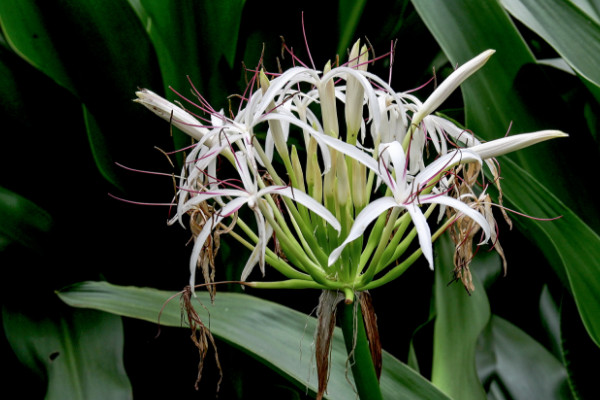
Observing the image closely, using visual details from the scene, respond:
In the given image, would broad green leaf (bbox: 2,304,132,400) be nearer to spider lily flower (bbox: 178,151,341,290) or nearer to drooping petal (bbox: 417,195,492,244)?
spider lily flower (bbox: 178,151,341,290)

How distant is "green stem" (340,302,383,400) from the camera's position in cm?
49

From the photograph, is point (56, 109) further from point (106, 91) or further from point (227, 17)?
point (227, 17)

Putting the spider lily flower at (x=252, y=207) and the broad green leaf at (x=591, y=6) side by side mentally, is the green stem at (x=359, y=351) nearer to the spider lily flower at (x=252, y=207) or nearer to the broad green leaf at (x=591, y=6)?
the spider lily flower at (x=252, y=207)

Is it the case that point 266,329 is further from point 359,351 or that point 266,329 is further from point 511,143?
point 511,143

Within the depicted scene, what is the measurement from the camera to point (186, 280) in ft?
3.56

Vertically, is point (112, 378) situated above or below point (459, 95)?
below

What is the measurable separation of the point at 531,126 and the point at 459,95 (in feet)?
0.93

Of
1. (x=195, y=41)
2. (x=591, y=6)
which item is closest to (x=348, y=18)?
(x=195, y=41)

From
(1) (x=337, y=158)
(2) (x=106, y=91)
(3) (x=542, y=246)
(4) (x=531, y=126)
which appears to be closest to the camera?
(1) (x=337, y=158)

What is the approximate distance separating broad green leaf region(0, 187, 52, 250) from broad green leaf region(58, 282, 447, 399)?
20cm

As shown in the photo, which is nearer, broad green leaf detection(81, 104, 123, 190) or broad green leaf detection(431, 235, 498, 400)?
broad green leaf detection(431, 235, 498, 400)

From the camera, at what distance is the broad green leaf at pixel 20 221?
95 centimetres

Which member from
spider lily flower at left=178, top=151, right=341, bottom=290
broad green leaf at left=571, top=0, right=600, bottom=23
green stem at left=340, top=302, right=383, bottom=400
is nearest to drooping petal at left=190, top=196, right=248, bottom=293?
spider lily flower at left=178, top=151, right=341, bottom=290

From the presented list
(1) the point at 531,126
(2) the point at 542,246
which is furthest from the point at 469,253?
(1) the point at 531,126
